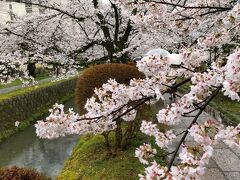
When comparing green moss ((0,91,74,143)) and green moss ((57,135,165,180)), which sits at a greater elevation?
green moss ((57,135,165,180))

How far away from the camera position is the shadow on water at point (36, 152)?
33.8ft

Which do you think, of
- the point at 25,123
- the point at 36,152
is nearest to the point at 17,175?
the point at 36,152

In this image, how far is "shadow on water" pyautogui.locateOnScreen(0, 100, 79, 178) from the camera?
33.8 feet

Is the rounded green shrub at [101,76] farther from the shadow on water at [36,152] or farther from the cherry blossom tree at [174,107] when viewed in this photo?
the cherry blossom tree at [174,107]

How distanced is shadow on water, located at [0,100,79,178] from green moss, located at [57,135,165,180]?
1508 mm

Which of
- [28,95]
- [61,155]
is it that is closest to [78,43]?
[61,155]

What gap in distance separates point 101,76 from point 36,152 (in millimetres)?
4319

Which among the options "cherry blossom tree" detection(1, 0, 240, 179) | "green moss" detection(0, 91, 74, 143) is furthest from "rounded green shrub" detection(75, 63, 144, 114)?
"green moss" detection(0, 91, 74, 143)

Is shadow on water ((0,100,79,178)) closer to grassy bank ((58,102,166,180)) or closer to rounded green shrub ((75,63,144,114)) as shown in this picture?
grassy bank ((58,102,166,180))

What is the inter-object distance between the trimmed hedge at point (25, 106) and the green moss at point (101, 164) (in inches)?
240

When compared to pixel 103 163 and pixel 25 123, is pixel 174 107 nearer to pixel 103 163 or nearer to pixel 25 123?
pixel 103 163

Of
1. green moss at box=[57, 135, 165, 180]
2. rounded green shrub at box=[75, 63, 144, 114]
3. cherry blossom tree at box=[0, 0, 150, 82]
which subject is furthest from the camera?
cherry blossom tree at box=[0, 0, 150, 82]

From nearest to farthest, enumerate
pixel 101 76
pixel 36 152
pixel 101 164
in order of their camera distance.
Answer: pixel 101 164 < pixel 101 76 < pixel 36 152

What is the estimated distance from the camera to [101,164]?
746cm
